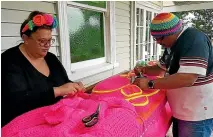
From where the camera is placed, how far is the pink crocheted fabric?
0.94 metres

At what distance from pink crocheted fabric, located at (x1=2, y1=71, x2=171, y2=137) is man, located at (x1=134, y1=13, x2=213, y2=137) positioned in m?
0.20

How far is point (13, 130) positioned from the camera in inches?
38.7

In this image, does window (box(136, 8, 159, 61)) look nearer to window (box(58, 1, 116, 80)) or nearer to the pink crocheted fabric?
window (box(58, 1, 116, 80))

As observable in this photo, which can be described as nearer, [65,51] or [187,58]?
[187,58]

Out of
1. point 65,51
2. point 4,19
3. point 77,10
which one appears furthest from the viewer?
point 77,10

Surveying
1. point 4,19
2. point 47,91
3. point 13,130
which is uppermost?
point 4,19

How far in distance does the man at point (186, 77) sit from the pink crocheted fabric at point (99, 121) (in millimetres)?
203

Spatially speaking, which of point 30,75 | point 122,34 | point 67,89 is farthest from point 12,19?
point 122,34

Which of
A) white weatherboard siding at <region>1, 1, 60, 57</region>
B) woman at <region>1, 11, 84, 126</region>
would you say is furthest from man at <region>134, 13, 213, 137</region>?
white weatherboard siding at <region>1, 1, 60, 57</region>

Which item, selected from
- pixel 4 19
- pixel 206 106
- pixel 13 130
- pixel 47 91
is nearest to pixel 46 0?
pixel 4 19

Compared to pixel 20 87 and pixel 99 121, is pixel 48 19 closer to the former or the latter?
pixel 20 87

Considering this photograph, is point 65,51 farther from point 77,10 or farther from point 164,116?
point 164,116

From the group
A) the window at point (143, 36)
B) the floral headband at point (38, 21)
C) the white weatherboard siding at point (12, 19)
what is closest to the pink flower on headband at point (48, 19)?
the floral headband at point (38, 21)

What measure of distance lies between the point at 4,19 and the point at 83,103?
1.27m
